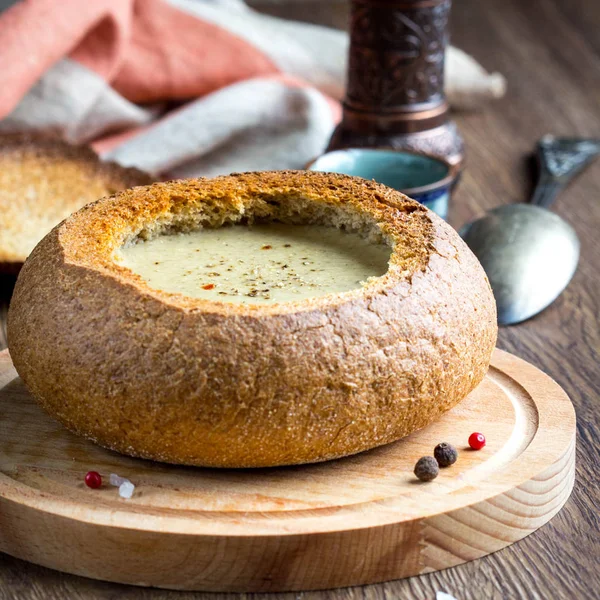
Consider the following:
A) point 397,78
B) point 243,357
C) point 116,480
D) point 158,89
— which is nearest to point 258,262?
point 243,357

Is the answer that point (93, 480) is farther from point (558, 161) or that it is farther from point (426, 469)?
point (558, 161)

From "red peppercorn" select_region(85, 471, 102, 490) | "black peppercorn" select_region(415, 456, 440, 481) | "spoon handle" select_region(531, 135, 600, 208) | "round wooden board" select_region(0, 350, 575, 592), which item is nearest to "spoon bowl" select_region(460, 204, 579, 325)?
"spoon handle" select_region(531, 135, 600, 208)

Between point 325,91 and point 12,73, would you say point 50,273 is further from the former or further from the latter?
point 325,91

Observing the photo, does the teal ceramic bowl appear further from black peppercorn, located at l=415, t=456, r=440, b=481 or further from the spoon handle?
black peppercorn, located at l=415, t=456, r=440, b=481

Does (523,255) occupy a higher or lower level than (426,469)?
lower

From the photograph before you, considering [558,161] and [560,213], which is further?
[558,161]

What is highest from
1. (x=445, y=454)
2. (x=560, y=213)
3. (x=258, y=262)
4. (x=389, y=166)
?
(x=258, y=262)

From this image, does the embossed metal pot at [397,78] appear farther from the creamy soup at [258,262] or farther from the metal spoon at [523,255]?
the creamy soup at [258,262]
